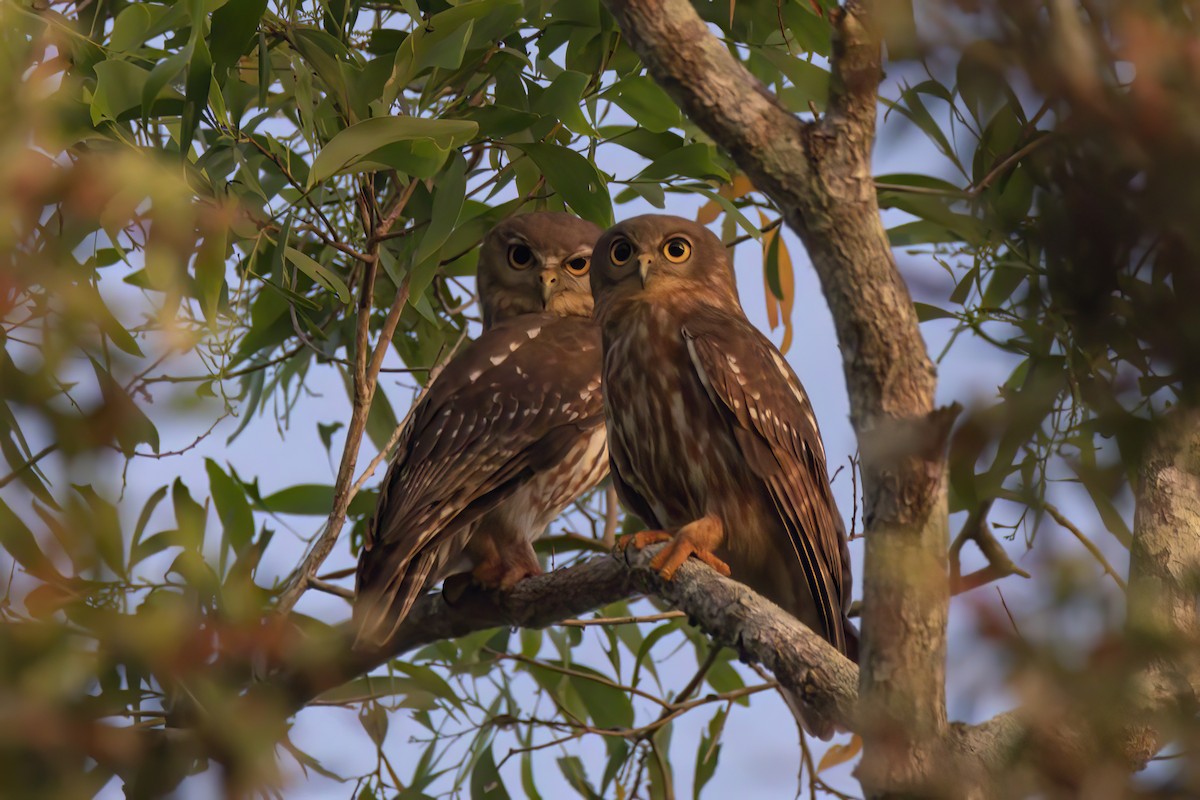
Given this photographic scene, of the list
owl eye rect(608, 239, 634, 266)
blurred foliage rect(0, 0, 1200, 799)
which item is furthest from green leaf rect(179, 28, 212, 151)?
owl eye rect(608, 239, 634, 266)

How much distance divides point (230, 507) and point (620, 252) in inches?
57.3

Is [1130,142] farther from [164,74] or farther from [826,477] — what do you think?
[826,477]

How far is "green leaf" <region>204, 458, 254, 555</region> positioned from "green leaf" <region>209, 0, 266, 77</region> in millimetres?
880

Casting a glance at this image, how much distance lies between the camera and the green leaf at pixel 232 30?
282 centimetres

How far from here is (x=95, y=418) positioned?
103cm

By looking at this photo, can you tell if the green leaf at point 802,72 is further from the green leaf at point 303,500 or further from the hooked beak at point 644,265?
the green leaf at point 303,500

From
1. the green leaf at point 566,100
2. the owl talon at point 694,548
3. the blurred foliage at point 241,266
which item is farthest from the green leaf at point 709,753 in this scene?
the green leaf at point 566,100

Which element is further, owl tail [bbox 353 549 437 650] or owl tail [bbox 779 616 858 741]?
owl tail [bbox 353 549 437 650]

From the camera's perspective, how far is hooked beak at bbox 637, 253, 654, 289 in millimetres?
3781

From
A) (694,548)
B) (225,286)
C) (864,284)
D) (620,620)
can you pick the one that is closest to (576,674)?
(620,620)

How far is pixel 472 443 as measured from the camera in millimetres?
3834

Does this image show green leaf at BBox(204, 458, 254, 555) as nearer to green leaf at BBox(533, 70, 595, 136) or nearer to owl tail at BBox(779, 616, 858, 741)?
green leaf at BBox(533, 70, 595, 136)

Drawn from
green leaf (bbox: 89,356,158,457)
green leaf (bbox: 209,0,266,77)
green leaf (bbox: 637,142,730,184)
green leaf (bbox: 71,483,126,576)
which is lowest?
green leaf (bbox: 71,483,126,576)

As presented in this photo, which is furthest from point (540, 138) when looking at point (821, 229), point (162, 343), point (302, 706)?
point (162, 343)
